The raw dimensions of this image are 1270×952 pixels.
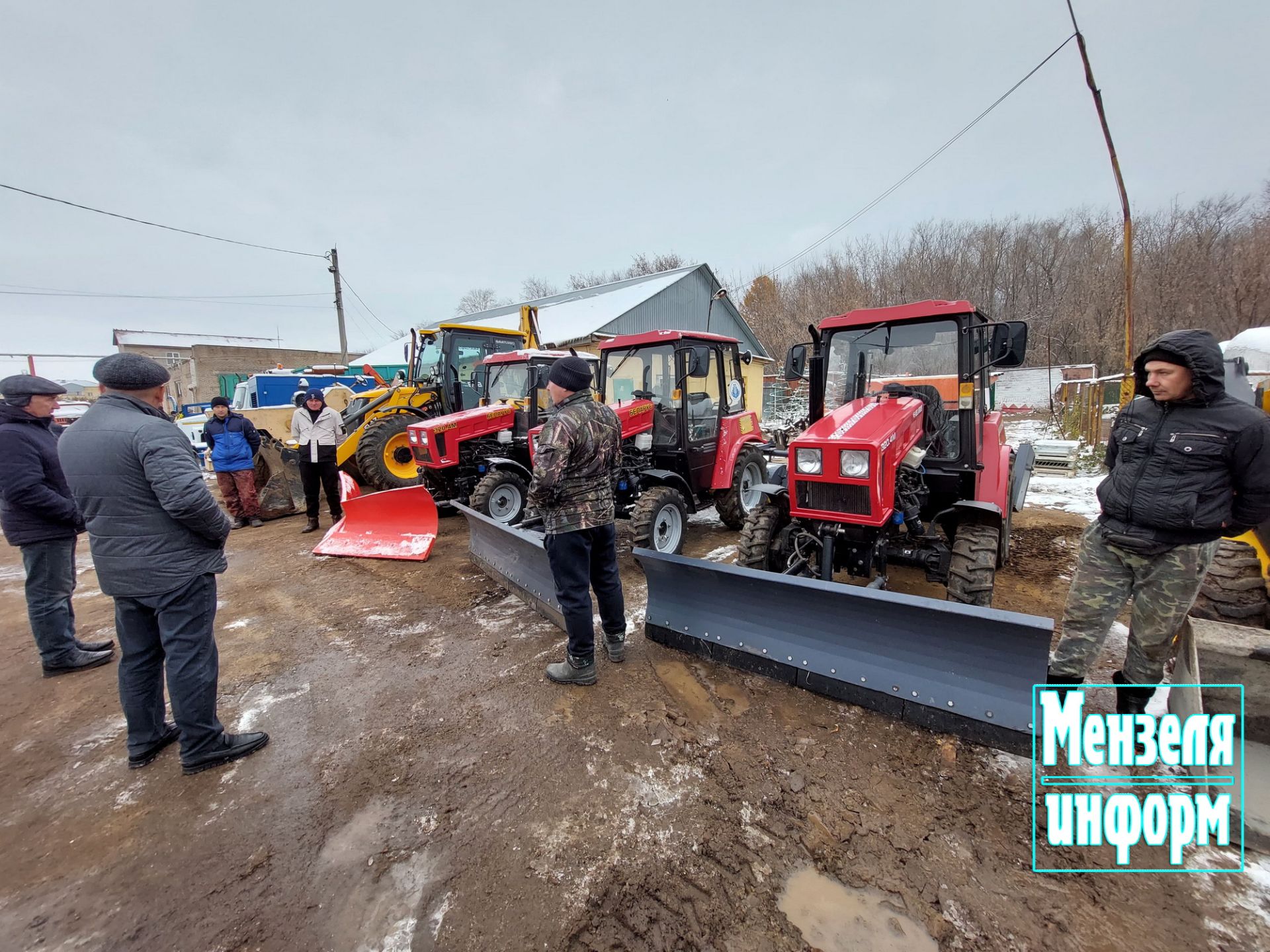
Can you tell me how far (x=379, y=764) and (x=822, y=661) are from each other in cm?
228

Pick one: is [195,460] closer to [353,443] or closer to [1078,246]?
[353,443]

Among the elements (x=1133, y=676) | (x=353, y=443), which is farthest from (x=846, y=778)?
(x=353, y=443)

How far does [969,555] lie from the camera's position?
10.4 ft

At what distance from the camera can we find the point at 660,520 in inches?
193

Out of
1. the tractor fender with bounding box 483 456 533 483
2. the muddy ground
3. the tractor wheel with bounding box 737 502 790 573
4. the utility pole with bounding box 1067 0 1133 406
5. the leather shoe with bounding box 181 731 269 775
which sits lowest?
the muddy ground

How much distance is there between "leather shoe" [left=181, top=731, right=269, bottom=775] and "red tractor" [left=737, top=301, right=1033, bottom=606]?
2934 mm

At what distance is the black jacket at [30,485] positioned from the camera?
9.86 feet

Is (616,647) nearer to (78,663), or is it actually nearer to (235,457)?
(78,663)

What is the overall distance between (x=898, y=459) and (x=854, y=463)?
1.31 feet

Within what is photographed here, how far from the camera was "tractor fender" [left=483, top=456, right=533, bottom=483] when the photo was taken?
5.98 meters

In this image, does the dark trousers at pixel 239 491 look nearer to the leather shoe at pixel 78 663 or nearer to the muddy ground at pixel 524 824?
the muddy ground at pixel 524 824

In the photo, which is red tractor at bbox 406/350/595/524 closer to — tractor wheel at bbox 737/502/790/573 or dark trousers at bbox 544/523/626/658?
dark trousers at bbox 544/523/626/658

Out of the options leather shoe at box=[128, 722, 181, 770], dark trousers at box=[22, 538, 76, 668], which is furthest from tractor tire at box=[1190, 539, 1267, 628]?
dark trousers at box=[22, 538, 76, 668]

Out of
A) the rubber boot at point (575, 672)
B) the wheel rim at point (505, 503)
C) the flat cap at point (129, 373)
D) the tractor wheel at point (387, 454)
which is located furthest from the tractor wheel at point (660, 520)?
the tractor wheel at point (387, 454)
